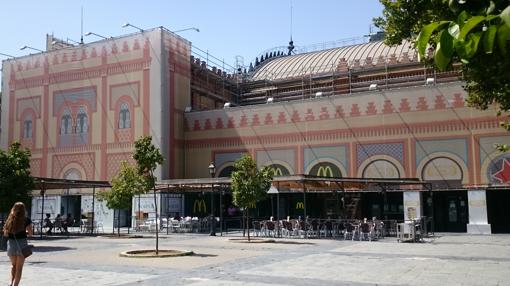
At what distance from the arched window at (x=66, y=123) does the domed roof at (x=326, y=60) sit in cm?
1756

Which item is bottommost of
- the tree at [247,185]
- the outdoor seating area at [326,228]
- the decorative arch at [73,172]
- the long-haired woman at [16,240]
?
the outdoor seating area at [326,228]

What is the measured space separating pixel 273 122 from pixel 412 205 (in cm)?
1275

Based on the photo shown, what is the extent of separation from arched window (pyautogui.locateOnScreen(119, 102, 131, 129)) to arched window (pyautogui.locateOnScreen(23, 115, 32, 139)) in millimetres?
9881

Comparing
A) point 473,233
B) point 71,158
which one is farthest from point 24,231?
point 71,158

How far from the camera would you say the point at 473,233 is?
98.8ft

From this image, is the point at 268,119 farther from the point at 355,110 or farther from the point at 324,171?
the point at 355,110

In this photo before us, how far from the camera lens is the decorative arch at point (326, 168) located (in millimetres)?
36312

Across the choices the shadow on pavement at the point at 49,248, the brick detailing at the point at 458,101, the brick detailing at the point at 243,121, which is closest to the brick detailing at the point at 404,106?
the brick detailing at the point at 458,101

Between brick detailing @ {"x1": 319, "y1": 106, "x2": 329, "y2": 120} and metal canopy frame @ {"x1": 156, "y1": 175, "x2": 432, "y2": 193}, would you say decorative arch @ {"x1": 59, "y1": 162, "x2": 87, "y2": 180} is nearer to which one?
metal canopy frame @ {"x1": 156, "y1": 175, "x2": 432, "y2": 193}

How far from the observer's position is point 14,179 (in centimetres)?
2259

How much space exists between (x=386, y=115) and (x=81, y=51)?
1002 inches

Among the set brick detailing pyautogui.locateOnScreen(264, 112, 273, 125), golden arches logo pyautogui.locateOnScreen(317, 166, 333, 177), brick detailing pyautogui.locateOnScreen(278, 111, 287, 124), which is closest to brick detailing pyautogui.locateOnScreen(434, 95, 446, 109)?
golden arches logo pyautogui.locateOnScreen(317, 166, 333, 177)

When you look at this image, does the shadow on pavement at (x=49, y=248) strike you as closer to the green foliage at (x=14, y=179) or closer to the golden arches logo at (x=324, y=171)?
the green foliage at (x=14, y=179)

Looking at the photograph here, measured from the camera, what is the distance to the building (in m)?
32.5
